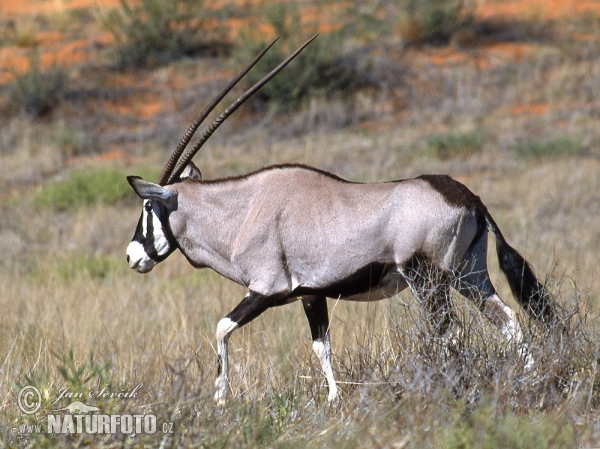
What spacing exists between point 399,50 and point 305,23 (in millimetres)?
2664

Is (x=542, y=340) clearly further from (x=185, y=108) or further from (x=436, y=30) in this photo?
(x=436, y=30)

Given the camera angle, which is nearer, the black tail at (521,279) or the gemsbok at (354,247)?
the gemsbok at (354,247)

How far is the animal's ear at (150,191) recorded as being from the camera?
4055 millimetres

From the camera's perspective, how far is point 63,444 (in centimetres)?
309

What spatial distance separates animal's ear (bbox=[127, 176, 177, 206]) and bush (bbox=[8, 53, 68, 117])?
1188cm

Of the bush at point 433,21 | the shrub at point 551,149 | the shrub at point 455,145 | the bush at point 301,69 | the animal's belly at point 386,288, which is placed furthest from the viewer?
the bush at point 433,21

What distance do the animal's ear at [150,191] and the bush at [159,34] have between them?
44.9 ft

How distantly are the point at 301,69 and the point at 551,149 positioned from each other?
4.96 metres

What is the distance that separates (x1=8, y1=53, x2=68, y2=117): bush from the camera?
603 inches

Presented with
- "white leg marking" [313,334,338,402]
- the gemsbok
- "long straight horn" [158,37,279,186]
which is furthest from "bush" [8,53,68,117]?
"white leg marking" [313,334,338,402]

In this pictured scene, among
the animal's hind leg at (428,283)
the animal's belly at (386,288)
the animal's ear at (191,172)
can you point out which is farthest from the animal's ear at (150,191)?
the animal's hind leg at (428,283)

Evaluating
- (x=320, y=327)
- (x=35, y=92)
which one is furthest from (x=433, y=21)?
(x=320, y=327)

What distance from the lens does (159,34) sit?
56.8 ft

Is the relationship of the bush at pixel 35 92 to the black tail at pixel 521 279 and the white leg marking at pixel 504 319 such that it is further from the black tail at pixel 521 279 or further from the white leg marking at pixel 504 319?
the white leg marking at pixel 504 319
